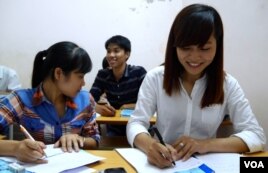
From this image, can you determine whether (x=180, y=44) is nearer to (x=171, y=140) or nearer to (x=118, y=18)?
(x=171, y=140)

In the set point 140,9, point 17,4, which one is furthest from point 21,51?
point 140,9

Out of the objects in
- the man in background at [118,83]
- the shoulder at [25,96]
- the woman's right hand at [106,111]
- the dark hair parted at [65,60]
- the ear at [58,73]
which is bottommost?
the woman's right hand at [106,111]

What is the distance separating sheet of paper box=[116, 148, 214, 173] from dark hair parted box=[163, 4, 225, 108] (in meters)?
0.35

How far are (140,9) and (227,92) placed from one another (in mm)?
2836

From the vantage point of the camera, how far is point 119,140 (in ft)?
9.61

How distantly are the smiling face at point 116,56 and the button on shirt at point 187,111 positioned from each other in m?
1.79

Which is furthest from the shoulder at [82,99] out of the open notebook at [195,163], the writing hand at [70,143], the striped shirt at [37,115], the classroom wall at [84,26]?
the classroom wall at [84,26]

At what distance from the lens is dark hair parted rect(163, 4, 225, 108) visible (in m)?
1.28

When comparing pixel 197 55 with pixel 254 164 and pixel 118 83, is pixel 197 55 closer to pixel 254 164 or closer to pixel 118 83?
pixel 254 164

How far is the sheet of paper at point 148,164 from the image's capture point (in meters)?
1.13

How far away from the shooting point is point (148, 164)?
1194 mm

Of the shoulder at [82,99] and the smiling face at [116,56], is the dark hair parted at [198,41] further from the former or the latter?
the smiling face at [116,56]

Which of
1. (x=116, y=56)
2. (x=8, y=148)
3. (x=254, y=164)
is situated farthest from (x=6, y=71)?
(x=254, y=164)

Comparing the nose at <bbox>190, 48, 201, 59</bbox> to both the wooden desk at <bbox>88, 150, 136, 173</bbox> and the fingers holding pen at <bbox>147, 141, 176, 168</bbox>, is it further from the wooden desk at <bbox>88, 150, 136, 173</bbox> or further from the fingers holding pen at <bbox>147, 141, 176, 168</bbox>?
the wooden desk at <bbox>88, 150, 136, 173</bbox>
